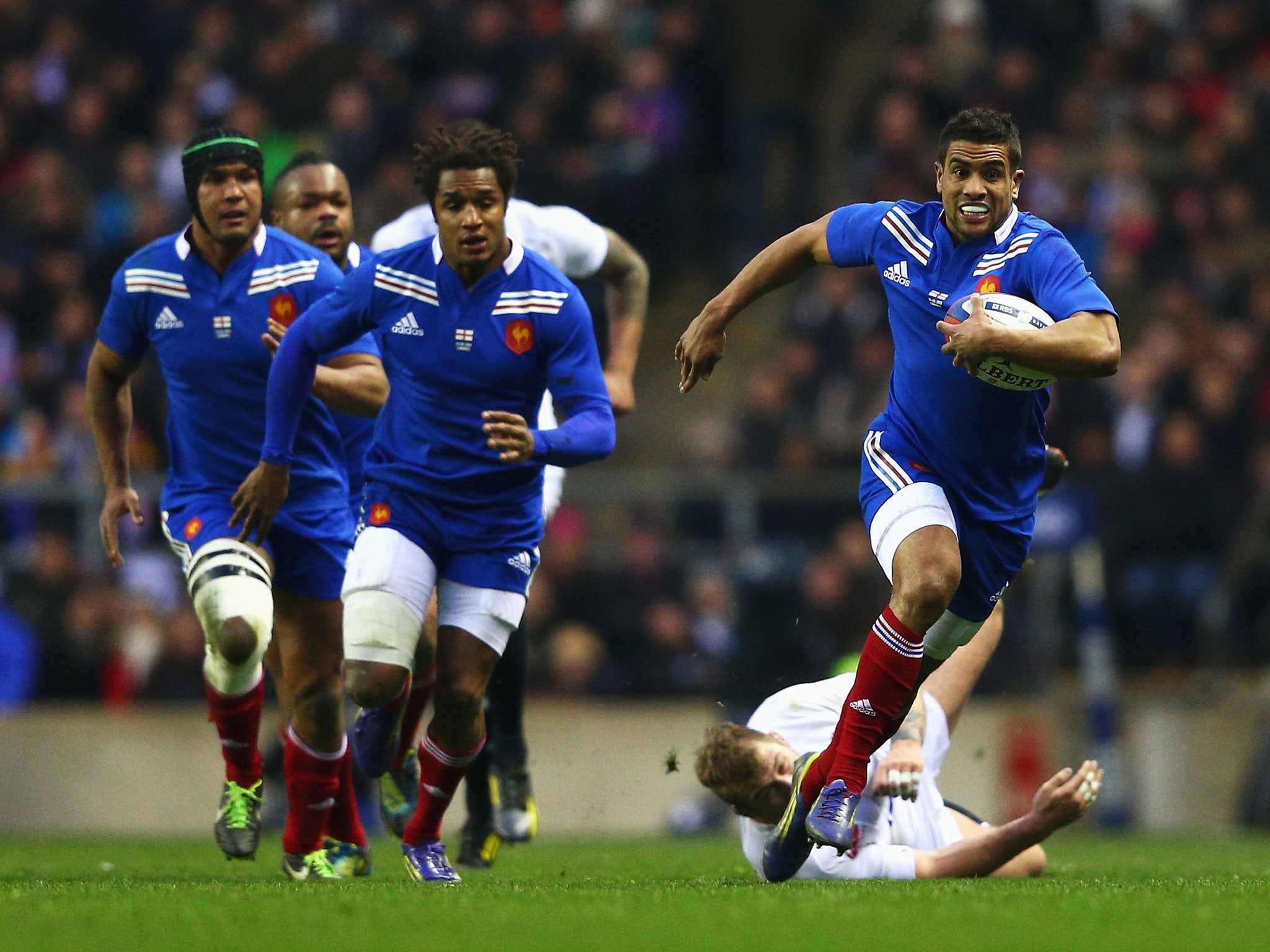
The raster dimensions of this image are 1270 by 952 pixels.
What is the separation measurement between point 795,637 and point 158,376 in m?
5.31

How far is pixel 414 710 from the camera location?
8.85m

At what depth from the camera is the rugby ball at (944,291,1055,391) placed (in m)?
6.64

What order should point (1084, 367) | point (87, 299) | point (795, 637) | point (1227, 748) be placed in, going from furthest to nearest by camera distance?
point (87, 299) < point (1227, 748) < point (795, 637) < point (1084, 367)

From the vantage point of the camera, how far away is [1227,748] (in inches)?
571

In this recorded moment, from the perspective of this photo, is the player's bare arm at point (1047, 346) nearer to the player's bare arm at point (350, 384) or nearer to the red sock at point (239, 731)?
the player's bare arm at point (350, 384)

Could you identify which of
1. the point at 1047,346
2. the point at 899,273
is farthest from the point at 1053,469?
the point at 1047,346

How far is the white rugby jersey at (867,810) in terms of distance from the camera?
768 centimetres

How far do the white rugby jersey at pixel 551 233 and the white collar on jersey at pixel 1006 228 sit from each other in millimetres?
2572

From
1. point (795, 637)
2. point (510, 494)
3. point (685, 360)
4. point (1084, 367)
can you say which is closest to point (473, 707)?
point (510, 494)

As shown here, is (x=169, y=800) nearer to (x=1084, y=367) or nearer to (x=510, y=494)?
(x=510, y=494)

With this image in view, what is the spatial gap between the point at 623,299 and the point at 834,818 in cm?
343

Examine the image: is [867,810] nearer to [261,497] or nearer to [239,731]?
[239,731]

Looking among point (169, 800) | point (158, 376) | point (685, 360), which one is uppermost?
point (685, 360)

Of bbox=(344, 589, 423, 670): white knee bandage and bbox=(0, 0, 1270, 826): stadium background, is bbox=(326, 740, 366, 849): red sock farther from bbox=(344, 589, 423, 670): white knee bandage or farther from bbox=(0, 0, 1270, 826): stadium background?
bbox=(0, 0, 1270, 826): stadium background
